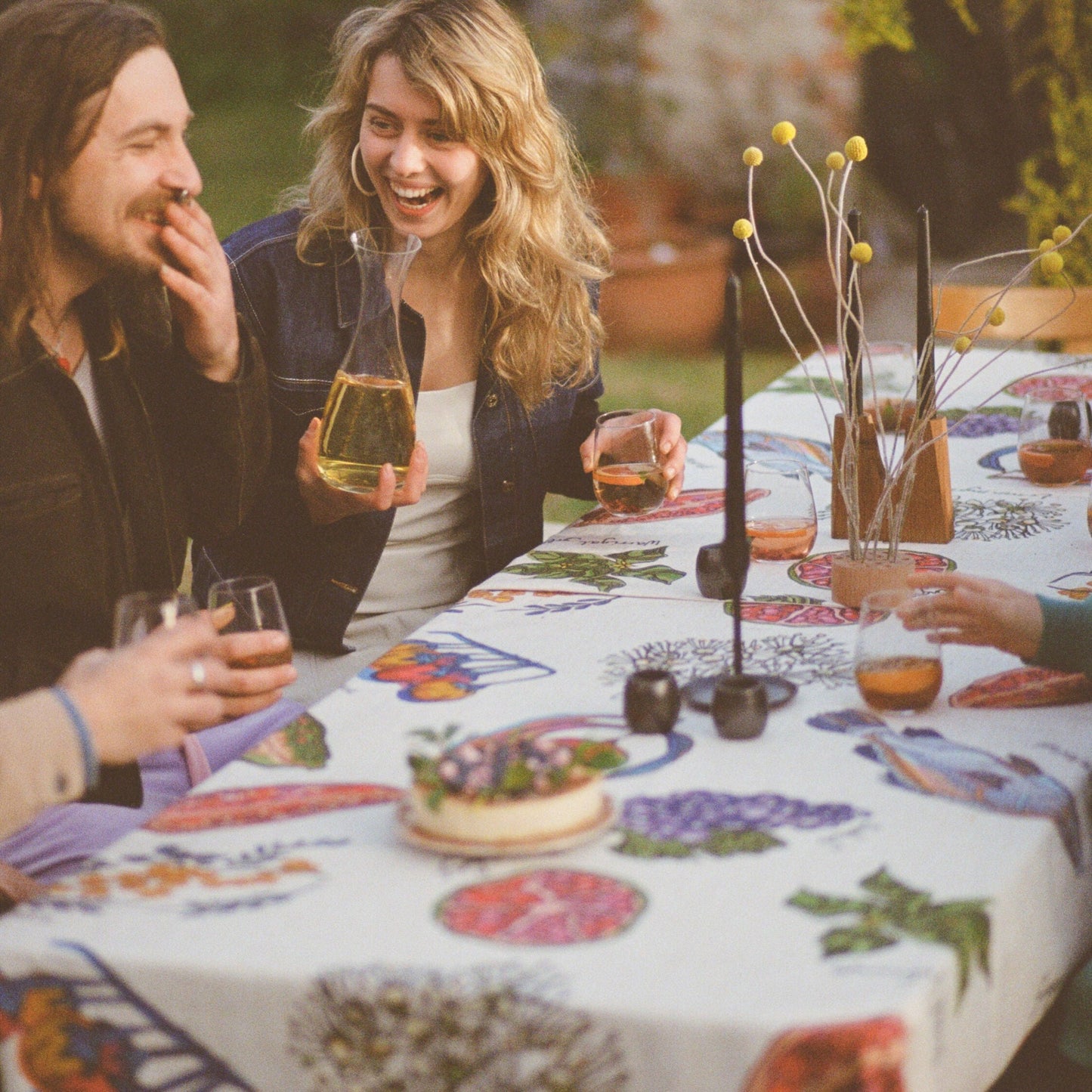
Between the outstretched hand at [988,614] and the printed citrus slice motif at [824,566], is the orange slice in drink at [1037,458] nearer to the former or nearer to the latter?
the printed citrus slice motif at [824,566]

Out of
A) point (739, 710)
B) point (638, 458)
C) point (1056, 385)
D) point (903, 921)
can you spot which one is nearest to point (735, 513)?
point (739, 710)

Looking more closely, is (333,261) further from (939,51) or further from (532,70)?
(939,51)

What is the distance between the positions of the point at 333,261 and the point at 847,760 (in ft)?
4.78

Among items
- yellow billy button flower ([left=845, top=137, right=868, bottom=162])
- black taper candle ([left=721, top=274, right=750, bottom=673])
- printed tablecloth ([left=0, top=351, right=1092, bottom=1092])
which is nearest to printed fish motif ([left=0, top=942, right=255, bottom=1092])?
printed tablecloth ([left=0, top=351, right=1092, bottom=1092])

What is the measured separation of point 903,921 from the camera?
43.9 inches

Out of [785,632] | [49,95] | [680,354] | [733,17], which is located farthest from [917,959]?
[733,17]

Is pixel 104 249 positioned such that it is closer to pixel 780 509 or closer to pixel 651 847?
pixel 780 509

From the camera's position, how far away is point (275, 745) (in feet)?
4.89

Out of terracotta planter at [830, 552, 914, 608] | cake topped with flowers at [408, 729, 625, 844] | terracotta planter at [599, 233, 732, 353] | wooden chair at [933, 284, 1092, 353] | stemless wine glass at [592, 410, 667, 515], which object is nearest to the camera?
cake topped with flowers at [408, 729, 625, 844]

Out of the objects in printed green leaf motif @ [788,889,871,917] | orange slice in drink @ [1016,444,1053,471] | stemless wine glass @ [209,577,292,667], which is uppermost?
orange slice in drink @ [1016,444,1053,471]

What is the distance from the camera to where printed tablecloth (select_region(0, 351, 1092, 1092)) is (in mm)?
1023

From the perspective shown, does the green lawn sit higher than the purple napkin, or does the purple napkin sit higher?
the green lawn

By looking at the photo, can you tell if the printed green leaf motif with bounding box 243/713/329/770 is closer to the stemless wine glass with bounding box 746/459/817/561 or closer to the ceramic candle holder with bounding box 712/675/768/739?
the ceramic candle holder with bounding box 712/675/768/739

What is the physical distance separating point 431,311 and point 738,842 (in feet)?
4.98
